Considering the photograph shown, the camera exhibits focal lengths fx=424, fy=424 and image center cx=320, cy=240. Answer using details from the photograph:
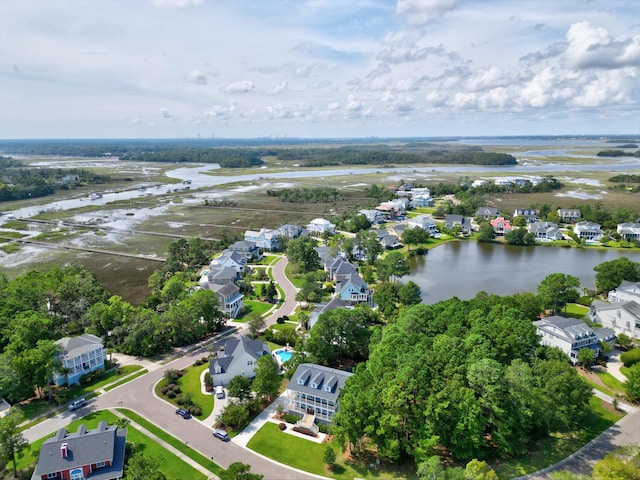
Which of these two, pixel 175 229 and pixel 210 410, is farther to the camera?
pixel 175 229

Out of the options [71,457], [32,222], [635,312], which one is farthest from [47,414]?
[32,222]

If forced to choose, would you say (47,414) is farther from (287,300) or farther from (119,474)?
(287,300)

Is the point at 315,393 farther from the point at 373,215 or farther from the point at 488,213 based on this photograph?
the point at 488,213

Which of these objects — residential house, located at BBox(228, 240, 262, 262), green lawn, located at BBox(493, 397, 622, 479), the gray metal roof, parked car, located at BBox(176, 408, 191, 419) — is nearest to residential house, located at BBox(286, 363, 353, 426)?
the gray metal roof

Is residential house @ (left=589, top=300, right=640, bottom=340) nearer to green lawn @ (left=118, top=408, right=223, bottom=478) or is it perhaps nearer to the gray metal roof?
the gray metal roof

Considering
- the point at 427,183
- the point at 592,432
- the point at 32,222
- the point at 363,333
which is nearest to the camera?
the point at 592,432

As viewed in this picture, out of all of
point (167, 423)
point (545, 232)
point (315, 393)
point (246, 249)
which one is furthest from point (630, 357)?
point (246, 249)

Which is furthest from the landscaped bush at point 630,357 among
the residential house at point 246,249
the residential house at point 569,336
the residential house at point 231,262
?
the residential house at point 246,249

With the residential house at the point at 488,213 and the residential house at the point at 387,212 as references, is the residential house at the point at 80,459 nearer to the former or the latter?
the residential house at the point at 387,212
